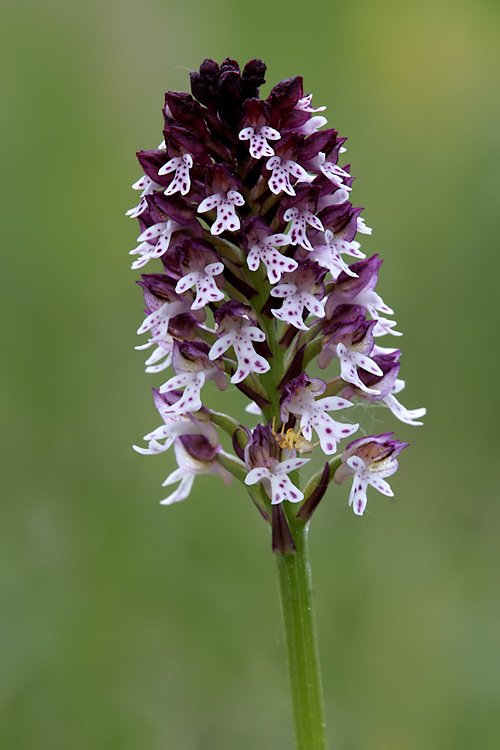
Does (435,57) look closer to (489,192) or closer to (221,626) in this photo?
(489,192)

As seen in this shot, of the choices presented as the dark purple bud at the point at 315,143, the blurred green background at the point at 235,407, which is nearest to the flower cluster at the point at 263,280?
the dark purple bud at the point at 315,143

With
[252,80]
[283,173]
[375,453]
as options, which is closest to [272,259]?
[283,173]

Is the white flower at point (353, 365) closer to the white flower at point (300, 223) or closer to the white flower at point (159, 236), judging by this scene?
the white flower at point (300, 223)

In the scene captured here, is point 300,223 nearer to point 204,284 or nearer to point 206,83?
point 204,284

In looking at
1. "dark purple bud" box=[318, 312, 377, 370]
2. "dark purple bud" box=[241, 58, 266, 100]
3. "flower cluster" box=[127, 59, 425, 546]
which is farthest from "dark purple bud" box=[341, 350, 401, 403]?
"dark purple bud" box=[241, 58, 266, 100]

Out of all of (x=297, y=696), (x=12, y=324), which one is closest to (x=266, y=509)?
(x=297, y=696)

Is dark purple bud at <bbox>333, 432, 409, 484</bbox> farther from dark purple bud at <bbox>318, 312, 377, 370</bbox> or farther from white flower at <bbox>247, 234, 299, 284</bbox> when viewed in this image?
white flower at <bbox>247, 234, 299, 284</bbox>
